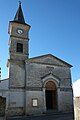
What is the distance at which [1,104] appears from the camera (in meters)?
8.66

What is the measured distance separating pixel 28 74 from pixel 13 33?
7275 mm

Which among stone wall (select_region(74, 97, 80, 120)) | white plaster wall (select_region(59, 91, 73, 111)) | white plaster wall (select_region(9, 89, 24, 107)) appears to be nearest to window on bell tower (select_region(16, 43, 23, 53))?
white plaster wall (select_region(9, 89, 24, 107))

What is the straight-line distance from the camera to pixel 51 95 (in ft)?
73.6

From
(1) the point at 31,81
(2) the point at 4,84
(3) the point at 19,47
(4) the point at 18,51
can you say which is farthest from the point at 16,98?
(3) the point at 19,47

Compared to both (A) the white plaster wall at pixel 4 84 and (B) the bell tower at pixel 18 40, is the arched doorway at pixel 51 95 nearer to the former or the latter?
(B) the bell tower at pixel 18 40

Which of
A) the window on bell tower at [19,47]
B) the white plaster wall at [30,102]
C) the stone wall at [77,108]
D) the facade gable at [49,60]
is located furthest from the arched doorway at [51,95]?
the stone wall at [77,108]

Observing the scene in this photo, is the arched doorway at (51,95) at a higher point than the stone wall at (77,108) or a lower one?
lower

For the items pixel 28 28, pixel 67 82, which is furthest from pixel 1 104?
pixel 28 28

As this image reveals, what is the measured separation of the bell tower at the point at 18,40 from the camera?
21.7m

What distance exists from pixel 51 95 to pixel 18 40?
1024 centimetres

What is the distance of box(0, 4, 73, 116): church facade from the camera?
18859 millimetres

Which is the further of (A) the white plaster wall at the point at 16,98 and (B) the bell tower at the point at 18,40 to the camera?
(B) the bell tower at the point at 18,40

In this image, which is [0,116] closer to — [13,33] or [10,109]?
[10,109]

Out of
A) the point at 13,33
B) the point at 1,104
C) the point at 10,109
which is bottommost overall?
the point at 10,109
